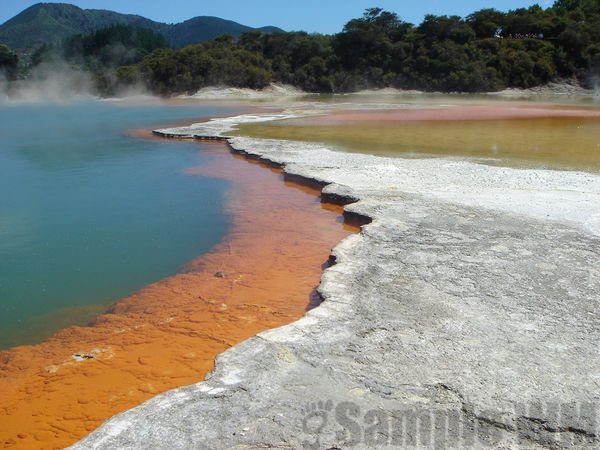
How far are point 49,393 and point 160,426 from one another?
1.31m

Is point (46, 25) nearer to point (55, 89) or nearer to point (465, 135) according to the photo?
point (55, 89)

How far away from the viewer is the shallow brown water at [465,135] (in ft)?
34.7

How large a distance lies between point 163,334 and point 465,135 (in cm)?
1187

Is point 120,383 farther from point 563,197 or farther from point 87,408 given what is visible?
point 563,197

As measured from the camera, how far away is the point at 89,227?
23.3ft

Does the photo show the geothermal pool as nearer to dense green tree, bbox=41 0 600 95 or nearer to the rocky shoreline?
the rocky shoreline

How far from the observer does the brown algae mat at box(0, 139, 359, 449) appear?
3359mm

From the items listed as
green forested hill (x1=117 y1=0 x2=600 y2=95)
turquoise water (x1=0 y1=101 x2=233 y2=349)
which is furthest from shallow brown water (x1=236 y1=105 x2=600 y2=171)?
green forested hill (x1=117 y1=0 x2=600 y2=95)

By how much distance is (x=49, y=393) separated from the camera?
3547 mm

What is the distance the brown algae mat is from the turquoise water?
0.35 meters

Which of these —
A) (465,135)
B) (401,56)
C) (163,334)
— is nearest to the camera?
Result: (163,334)

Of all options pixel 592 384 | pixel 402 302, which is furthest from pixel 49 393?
pixel 592 384

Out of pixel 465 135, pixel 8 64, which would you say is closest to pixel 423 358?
pixel 465 135

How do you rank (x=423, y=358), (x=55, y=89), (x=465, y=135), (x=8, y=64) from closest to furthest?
(x=423, y=358) < (x=465, y=135) < (x=55, y=89) < (x=8, y=64)
